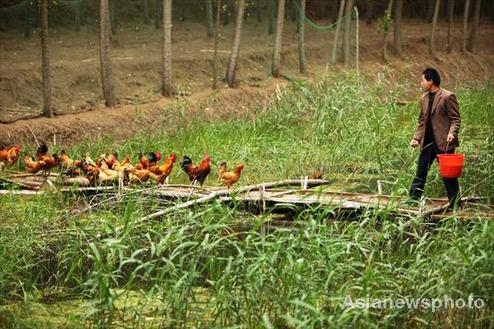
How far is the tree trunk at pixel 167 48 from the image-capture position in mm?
17766

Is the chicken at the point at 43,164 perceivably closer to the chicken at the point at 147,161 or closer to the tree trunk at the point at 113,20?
the chicken at the point at 147,161

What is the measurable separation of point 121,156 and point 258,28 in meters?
15.0

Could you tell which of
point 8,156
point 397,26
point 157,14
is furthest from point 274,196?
point 397,26

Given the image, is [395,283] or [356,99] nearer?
[395,283]

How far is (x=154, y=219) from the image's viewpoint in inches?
364

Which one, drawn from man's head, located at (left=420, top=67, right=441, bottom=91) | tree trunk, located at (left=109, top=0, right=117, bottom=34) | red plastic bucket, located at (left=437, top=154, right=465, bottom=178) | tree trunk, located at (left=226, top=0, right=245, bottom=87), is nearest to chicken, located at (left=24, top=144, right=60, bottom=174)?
man's head, located at (left=420, top=67, right=441, bottom=91)

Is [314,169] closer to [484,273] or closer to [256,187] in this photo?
[256,187]

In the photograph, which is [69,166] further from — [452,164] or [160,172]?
[452,164]

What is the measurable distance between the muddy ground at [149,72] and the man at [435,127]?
19.2 ft

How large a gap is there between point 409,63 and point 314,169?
14621 millimetres

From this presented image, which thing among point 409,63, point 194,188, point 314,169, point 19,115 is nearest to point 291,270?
point 194,188

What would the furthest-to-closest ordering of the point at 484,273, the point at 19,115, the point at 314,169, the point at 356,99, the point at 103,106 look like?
1. the point at 103,106
2. the point at 19,115
3. the point at 356,99
4. the point at 314,169
5. the point at 484,273

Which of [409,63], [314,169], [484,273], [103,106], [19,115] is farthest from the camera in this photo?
[409,63]

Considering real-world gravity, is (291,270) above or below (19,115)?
above
